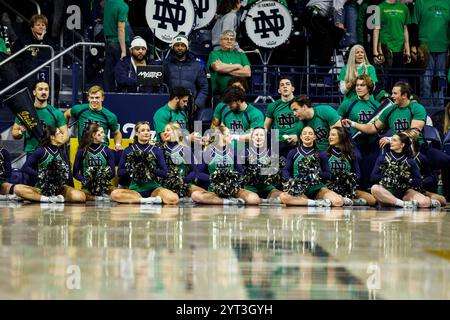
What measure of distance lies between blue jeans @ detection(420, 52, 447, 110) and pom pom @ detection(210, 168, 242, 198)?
3977mm

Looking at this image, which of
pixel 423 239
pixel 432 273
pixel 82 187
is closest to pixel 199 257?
pixel 432 273

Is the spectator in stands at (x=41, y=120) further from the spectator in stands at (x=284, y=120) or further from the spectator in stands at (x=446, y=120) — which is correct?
the spectator in stands at (x=446, y=120)

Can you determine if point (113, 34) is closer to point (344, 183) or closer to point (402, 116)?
point (344, 183)

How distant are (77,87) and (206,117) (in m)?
1.98

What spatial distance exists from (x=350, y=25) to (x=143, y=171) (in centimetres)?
464

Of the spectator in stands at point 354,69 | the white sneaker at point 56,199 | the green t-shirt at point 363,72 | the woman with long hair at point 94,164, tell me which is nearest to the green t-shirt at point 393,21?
the green t-shirt at point 363,72

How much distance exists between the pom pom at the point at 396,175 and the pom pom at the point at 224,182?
74.8 inches

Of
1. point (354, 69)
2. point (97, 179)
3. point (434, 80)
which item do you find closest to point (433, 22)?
point (434, 80)

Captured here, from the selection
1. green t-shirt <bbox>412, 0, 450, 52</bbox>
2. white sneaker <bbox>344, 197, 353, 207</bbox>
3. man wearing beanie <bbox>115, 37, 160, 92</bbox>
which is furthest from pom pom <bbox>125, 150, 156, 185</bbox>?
green t-shirt <bbox>412, 0, 450, 52</bbox>

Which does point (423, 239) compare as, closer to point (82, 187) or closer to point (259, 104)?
point (82, 187)

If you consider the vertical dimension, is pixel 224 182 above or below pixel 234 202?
above

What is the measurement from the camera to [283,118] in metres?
13.4

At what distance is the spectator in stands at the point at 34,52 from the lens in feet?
47.9

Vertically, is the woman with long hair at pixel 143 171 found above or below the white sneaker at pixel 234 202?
above
